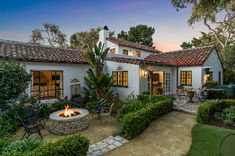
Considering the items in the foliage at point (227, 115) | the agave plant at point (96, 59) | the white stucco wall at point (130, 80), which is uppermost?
the agave plant at point (96, 59)

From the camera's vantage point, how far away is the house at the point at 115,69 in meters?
A: 11.6

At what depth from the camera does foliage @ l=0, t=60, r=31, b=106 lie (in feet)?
26.2

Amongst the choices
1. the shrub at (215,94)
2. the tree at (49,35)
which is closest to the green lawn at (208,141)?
the shrub at (215,94)

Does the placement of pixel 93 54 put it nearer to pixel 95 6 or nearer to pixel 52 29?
pixel 95 6

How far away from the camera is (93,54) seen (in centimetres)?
1233

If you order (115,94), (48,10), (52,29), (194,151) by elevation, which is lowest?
(194,151)

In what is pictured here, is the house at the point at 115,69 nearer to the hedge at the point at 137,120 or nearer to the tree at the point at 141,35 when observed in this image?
the hedge at the point at 137,120

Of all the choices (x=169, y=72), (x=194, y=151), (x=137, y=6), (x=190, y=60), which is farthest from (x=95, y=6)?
(x=194, y=151)

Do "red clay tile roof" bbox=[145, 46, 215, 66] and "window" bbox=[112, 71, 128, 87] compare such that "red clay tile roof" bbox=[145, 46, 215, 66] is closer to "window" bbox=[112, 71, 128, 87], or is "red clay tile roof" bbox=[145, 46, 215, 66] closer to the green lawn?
"window" bbox=[112, 71, 128, 87]

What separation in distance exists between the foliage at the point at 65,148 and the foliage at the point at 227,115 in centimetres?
740

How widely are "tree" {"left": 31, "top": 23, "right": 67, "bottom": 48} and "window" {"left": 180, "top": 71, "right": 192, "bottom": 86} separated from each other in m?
28.7

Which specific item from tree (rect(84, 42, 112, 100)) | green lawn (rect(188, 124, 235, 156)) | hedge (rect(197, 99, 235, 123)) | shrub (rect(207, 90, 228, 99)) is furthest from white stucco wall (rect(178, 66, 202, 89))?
tree (rect(84, 42, 112, 100))

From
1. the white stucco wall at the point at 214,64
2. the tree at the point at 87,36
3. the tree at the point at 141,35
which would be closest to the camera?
the white stucco wall at the point at 214,64

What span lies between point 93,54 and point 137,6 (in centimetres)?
576
